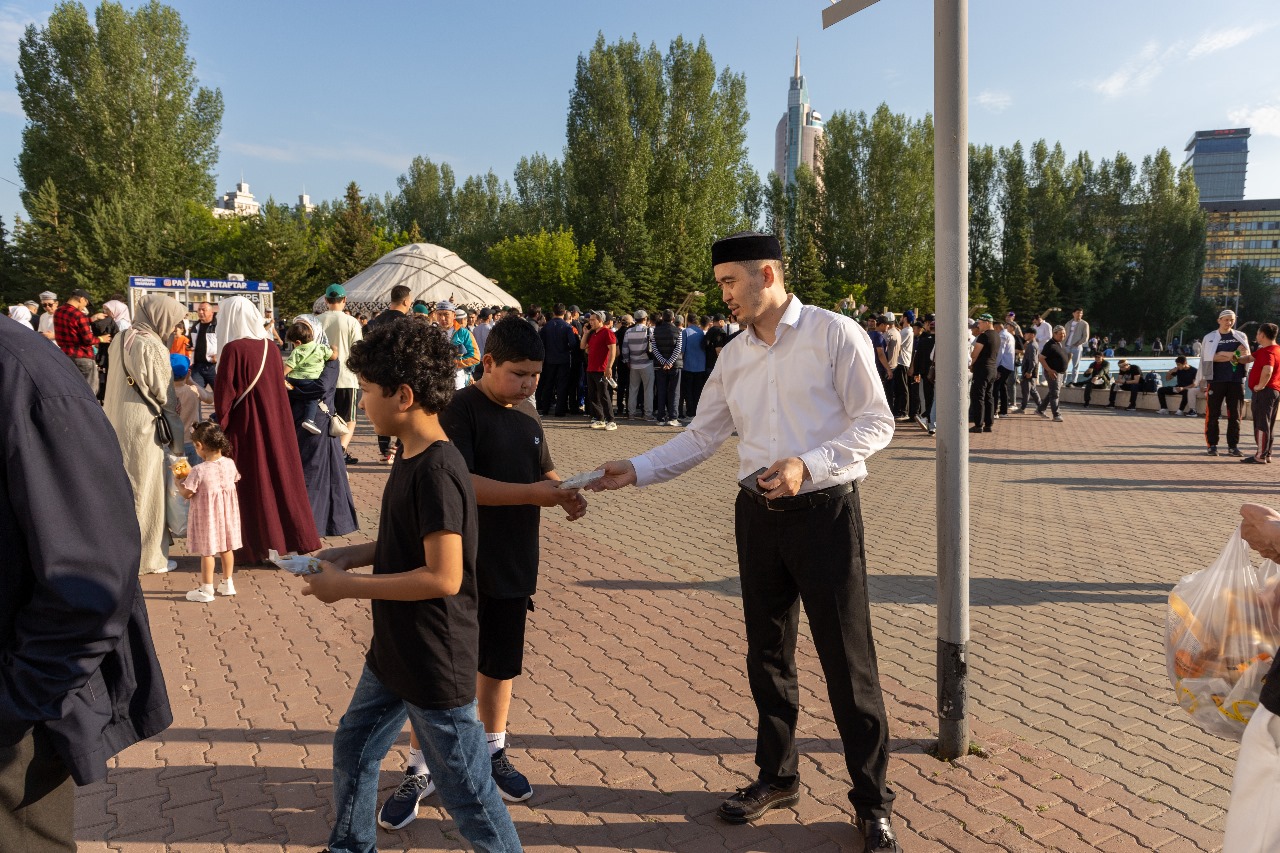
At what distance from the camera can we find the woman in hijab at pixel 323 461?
7344 mm

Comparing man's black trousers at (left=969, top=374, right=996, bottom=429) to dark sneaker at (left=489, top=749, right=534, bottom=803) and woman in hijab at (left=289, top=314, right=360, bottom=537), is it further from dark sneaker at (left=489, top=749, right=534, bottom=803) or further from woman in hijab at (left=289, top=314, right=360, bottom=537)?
dark sneaker at (left=489, top=749, right=534, bottom=803)

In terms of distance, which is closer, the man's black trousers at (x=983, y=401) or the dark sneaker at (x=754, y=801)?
the dark sneaker at (x=754, y=801)

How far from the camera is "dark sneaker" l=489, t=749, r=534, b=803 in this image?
343cm

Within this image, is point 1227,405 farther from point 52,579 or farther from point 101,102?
point 101,102

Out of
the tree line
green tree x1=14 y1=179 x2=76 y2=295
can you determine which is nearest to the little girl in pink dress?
the tree line

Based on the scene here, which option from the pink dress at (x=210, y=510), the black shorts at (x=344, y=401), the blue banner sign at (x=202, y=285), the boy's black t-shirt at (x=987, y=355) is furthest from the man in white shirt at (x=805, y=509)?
the blue banner sign at (x=202, y=285)

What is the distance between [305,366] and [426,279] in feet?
70.8

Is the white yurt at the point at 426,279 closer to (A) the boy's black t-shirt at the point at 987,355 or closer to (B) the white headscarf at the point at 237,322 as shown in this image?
(A) the boy's black t-shirt at the point at 987,355

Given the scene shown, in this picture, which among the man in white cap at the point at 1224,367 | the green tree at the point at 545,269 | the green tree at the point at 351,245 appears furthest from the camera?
the green tree at the point at 351,245

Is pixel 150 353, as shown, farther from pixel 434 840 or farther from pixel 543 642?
pixel 434 840

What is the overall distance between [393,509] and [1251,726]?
2.20 meters

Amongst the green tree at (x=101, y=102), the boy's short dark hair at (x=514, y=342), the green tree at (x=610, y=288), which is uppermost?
the green tree at (x=101, y=102)

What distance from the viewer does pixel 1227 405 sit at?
42.1 ft

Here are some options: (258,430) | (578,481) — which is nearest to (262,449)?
(258,430)
